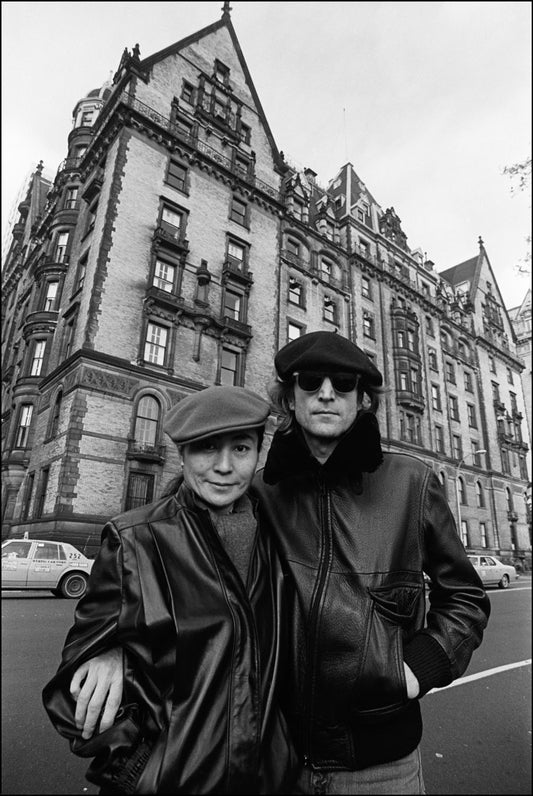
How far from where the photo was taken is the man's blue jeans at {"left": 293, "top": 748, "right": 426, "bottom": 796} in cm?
150

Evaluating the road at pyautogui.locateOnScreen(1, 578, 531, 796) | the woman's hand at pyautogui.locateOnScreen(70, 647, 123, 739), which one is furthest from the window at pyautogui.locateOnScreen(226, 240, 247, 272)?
the woman's hand at pyautogui.locateOnScreen(70, 647, 123, 739)

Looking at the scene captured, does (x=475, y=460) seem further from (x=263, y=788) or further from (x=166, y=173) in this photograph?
(x=263, y=788)

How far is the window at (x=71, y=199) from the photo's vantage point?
22641 mm

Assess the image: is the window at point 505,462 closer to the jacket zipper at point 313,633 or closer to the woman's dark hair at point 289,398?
the woman's dark hair at point 289,398

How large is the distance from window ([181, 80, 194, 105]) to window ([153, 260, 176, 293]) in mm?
10393

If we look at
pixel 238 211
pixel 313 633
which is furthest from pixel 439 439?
pixel 313 633

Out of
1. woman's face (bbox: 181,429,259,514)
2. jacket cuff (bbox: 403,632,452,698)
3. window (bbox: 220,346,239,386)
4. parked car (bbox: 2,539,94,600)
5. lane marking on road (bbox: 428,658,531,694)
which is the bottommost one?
lane marking on road (bbox: 428,658,531,694)

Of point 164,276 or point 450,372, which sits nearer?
point 164,276

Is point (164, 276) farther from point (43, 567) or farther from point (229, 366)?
point (43, 567)

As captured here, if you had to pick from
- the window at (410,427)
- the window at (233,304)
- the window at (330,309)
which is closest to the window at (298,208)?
the window at (330,309)

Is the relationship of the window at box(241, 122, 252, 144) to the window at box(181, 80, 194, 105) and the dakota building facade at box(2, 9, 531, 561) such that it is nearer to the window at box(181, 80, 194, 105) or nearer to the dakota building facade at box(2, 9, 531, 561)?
the dakota building facade at box(2, 9, 531, 561)

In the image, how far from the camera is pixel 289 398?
6.66 feet

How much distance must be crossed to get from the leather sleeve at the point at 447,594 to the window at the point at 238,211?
2496 centimetres

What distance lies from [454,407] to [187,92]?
97.6ft
